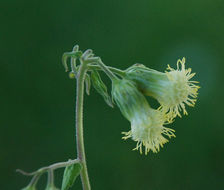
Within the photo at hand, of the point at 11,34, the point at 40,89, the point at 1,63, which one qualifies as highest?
the point at 11,34

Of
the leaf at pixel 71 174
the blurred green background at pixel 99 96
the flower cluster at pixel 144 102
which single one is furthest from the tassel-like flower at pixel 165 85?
the blurred green background at pixel 99 96

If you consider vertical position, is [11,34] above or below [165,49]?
above

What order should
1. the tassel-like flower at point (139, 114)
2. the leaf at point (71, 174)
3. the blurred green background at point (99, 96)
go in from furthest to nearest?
1. the blurred green background at point (99, 96)
2. the tassel-like flower at point (139, 114)
3. the leaf at point (71, 174)

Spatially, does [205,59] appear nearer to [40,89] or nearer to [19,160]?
[40,89]

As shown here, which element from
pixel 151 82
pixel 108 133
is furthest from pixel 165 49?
pixel 151 82

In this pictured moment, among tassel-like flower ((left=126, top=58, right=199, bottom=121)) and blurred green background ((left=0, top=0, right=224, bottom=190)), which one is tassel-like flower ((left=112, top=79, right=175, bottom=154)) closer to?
tassel-like flower ((left=126, top=58, right=199, bottom=121))

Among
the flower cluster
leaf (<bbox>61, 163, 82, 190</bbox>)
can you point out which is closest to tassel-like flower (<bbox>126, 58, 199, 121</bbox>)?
the flower cluster

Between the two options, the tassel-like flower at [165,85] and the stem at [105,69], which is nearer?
the stem at [105,69]

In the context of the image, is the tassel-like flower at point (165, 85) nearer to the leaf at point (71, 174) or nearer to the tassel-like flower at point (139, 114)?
the tassel-like flower at point (139, 114)

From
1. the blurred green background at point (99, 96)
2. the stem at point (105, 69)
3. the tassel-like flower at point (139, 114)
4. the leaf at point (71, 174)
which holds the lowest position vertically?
the leaf at point (71, 174)
